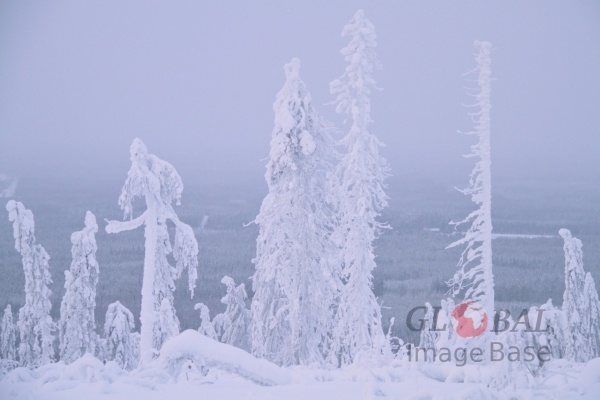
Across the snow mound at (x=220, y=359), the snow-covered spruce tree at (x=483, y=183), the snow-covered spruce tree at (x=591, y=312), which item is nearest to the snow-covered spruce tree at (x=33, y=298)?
the snow mound at (x=220, y=359)

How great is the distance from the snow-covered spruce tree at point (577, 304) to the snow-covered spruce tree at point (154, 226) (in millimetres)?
16841

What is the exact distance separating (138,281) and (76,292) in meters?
56.6

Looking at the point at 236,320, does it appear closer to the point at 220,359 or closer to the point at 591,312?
the point at 220,359

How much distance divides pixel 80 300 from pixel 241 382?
14173 mm

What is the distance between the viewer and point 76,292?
20.2m

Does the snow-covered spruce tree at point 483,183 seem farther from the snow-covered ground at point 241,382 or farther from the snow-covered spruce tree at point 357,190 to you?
the snow-covered ground at point 241,382

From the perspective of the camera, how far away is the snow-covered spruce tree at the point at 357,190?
17828 millimetres

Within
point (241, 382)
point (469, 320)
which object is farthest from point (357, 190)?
point (241, 382)

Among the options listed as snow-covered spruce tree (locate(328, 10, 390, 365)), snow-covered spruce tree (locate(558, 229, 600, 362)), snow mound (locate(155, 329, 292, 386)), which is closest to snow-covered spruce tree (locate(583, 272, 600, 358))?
snow-covered spruce tree (locate(558, 229, 600, 362))

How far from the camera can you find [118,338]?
20.8m

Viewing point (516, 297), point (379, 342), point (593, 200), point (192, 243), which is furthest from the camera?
point (593, 200)

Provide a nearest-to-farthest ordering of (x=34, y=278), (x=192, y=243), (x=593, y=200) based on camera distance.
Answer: (x=192, y=243) < (x=34, y=278) < (x=593, y=200)

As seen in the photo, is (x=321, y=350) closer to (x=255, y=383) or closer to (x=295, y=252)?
(x=295, y=252)

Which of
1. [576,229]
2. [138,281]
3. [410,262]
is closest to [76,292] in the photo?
[138,281]
